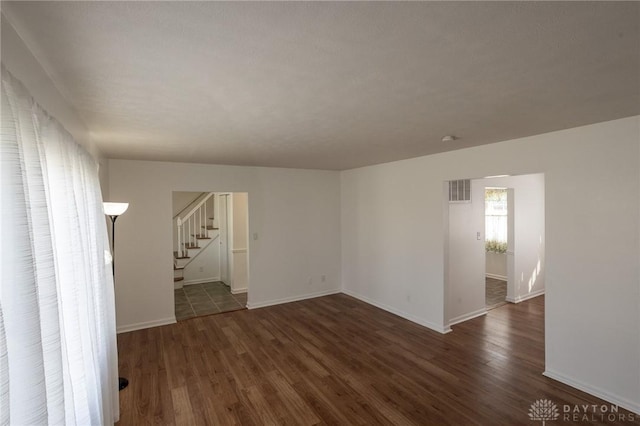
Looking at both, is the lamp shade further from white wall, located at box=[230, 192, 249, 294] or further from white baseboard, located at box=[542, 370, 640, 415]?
white baseboard, located at box=[542, 370, 640, 415]

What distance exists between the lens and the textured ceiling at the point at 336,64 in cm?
118

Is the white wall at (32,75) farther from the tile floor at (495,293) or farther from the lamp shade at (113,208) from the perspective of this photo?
the tile floor at (495,293)

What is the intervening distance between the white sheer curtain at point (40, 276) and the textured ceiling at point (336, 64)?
40cm

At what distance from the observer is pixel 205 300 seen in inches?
237

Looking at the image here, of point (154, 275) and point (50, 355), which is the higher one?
point (50, 355)

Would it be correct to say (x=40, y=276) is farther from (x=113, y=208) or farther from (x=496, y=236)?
(x=496, y=236)

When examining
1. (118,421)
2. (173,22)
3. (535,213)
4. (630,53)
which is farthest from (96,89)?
(535,213)

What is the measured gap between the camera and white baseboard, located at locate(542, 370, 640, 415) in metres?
2.62

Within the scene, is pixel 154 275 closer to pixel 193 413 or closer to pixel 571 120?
pixel 193 413

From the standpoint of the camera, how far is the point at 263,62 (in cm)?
157

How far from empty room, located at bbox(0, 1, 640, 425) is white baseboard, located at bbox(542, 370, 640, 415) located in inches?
0.6

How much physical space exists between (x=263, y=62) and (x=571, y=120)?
2763mm

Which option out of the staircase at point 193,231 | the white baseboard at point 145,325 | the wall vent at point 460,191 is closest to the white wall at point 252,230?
the white baseboard at point 145,325

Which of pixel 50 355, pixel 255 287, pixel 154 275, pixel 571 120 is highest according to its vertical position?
pixel 571 120
